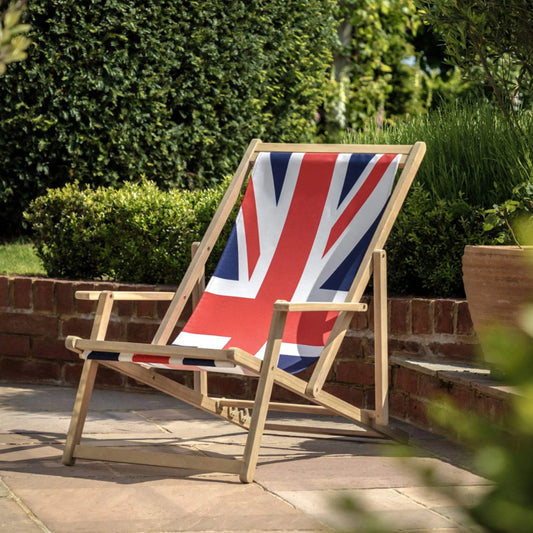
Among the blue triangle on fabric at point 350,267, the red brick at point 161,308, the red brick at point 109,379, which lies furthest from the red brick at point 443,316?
the red brick at point 109,379

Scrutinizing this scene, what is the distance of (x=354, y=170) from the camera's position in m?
3.48

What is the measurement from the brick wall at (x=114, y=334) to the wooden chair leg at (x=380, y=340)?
551 mm

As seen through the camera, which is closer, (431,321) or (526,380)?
(526,380)

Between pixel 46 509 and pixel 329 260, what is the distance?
1.37 meters

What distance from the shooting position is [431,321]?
12.3 feet

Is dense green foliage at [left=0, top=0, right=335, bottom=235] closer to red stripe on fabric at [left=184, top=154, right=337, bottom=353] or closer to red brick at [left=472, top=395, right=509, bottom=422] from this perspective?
red stripe on fabric at [left=184, top=154, right=337, bottom=353]

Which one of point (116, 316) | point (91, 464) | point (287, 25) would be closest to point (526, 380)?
point (91, 464)

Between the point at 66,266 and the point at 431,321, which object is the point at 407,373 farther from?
the point at 66,266

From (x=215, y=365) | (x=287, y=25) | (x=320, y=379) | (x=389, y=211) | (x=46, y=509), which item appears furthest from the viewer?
(x=287, y=25)

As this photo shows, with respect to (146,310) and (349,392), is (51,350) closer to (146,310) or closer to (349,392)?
(146,310)

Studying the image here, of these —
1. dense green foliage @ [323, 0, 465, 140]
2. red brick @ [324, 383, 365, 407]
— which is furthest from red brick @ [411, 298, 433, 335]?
dense green foliage @ [323, 0, 465, 140]

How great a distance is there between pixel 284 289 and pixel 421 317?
71 cm

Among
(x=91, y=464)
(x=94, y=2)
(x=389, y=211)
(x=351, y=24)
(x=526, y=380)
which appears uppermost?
(x=351, y=24)

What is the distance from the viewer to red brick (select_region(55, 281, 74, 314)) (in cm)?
441
